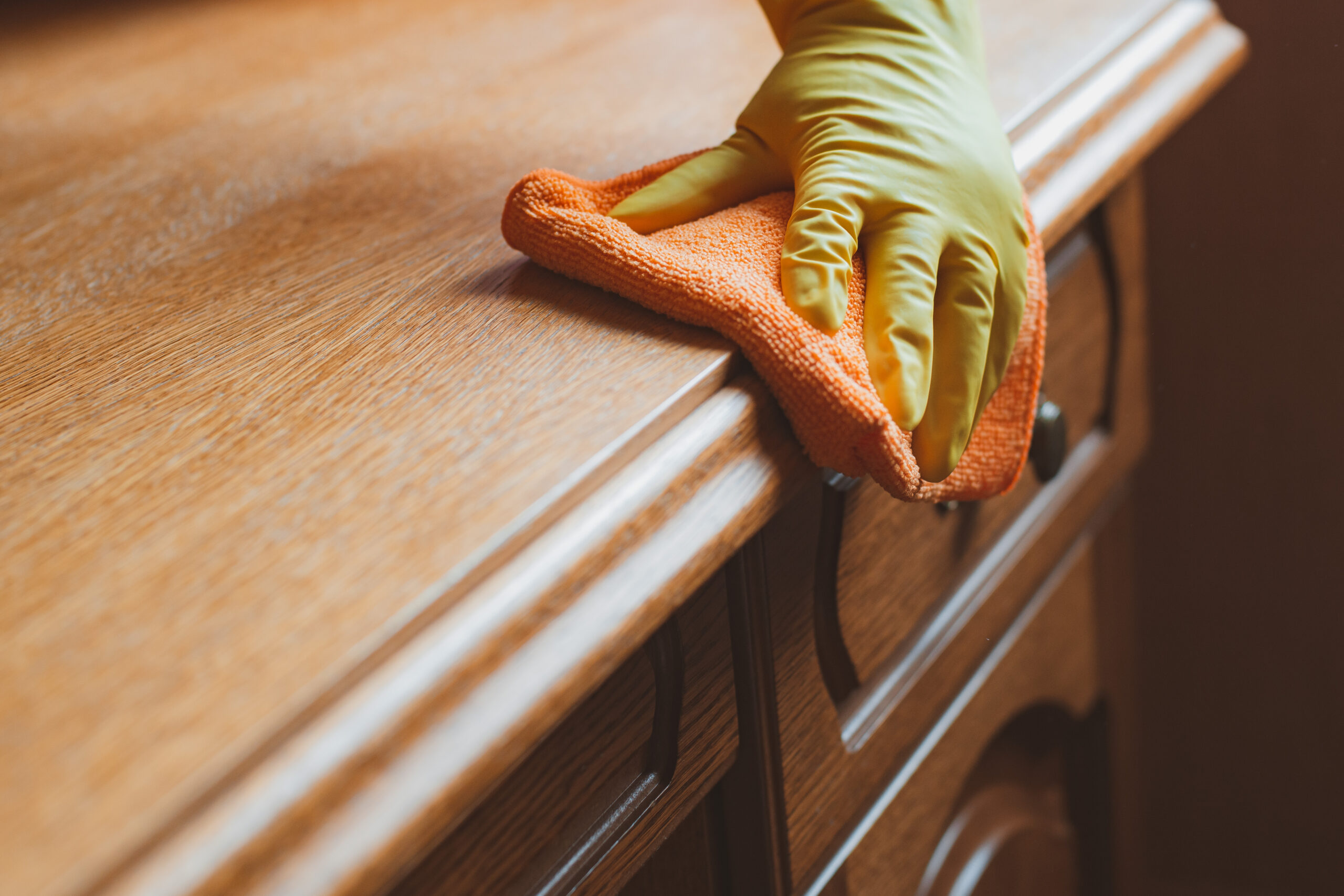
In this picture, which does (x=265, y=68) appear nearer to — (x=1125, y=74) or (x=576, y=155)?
(x=576, y=155)

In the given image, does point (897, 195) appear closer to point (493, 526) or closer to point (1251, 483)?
point (493, 526)

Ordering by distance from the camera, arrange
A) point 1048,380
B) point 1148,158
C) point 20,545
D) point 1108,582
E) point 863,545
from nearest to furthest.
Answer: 1. point 20,545
2. point 863,545
3. point 1048,380
4. point 1108,582
5. point 1148,158

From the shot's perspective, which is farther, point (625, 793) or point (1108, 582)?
point (1108, 582)

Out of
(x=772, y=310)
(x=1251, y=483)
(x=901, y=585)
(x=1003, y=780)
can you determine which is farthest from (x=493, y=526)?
(x=1251, y=483)

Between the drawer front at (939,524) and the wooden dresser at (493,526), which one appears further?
the drawer front at (939,524)

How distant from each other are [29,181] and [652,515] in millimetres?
417

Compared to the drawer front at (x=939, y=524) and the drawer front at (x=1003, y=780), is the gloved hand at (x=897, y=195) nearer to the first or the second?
the drawer front at (x=939, y=524)

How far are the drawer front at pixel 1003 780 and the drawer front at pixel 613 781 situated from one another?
4.4 inches

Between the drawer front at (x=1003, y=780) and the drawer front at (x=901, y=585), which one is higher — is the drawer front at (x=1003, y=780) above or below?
below

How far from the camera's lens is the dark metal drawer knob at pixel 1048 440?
17.6 inches

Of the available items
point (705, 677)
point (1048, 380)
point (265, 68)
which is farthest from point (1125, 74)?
point (265, 68)

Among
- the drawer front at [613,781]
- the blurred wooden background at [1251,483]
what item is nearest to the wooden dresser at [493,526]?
the drawer front at [613,781]

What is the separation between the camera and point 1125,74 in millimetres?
516

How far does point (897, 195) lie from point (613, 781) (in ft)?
0.62
